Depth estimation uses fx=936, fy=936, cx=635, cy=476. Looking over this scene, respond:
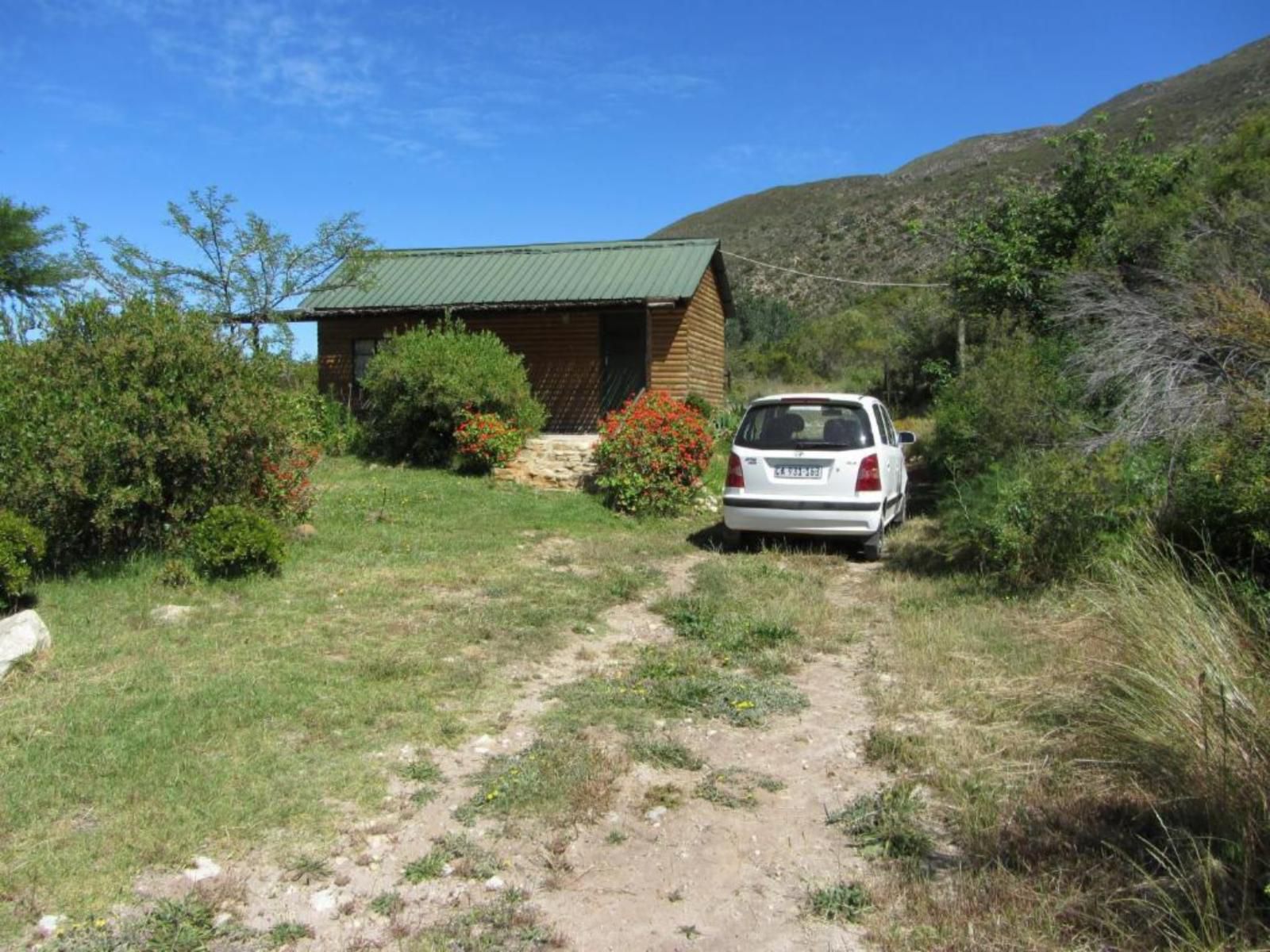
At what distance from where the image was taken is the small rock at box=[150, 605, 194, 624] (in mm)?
6612

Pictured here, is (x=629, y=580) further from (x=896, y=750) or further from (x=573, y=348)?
(x=573, y=348)

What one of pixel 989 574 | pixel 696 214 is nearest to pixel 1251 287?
pixel 989 574

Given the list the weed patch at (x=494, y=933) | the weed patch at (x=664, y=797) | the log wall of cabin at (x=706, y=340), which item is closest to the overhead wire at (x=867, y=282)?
the log wall of cabin at (x=706, y=340)

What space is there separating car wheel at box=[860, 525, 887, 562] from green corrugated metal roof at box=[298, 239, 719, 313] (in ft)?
30.8

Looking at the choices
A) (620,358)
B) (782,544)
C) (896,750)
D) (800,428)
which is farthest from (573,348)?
(896,750)

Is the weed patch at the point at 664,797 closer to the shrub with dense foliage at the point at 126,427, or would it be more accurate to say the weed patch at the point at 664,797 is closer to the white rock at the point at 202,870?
the white rock at the point at 202,870

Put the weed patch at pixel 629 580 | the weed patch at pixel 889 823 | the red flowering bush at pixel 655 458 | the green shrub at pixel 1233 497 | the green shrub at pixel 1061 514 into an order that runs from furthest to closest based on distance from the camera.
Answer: the red flowering bush at pixel 655 458, the weed patch at pixel 629 580, the green shrub at pixel 1061 514, the green shrub at pixel 1233 497, the weed patch at pixel 889 823

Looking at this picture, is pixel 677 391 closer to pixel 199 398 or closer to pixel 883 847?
pixel 199 398

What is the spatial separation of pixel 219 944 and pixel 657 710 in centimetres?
263

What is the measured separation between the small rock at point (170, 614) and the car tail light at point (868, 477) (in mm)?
6046

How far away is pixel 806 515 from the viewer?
941 centimetres

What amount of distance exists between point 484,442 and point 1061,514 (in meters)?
9.56

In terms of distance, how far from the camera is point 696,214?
83.9m

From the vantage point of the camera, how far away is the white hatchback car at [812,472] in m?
9.29
